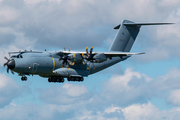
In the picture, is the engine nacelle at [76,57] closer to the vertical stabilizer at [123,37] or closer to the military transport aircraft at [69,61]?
the military transport aircraft at [69,61]

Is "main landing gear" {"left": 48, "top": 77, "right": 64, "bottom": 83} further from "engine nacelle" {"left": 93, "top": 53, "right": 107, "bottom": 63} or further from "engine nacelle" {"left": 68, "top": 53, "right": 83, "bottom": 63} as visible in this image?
"engine nacelle" {"left": 93, "top": 53, "right": 107, "bottom": 63}

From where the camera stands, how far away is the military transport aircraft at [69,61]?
1633 inches

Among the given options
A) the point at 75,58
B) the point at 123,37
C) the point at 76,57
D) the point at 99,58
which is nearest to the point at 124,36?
the point at 123,37

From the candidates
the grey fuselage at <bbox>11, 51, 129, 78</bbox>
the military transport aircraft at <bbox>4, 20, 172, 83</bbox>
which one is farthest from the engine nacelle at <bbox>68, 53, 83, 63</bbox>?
the grey fuselage at <bbox>11, 51, 129, 78</bbox>

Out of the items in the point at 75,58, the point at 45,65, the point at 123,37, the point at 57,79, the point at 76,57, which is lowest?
the point at 45,65

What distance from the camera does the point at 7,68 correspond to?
4200 cm

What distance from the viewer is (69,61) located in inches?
1698

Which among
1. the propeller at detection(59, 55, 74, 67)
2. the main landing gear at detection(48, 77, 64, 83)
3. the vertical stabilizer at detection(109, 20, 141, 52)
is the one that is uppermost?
the vertical stabilizer at detection(109, 20, 141, 52)

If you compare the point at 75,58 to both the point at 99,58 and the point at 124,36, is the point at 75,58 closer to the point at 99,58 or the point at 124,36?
the point at 99,58

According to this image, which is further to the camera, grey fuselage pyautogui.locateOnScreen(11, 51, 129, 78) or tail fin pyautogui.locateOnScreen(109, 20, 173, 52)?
tail fin pyautogui.locateOnScreen(109, 20, 173, 52)

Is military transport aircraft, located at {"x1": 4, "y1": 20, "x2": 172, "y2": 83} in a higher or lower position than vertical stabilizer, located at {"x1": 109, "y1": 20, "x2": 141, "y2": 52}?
lower

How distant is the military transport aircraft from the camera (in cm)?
4147

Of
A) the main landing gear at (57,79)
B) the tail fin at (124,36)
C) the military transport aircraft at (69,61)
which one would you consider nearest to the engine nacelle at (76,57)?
the military transport aircraft at (69,61)

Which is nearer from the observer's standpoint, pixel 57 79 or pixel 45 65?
pixel 45 65
